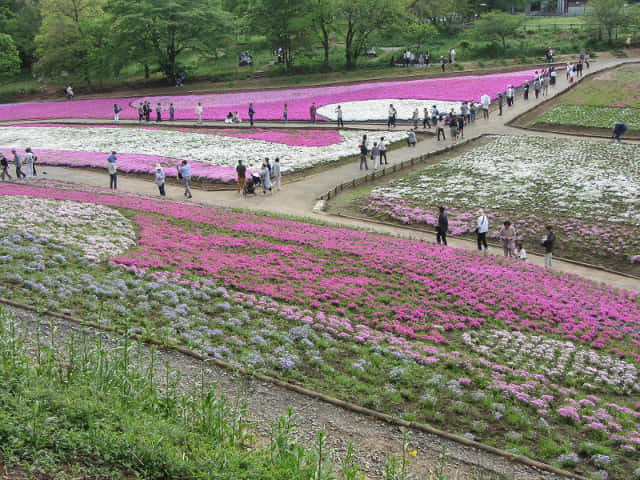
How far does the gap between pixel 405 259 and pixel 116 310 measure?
1050 centimetres

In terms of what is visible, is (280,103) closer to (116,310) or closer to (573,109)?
(573,109)

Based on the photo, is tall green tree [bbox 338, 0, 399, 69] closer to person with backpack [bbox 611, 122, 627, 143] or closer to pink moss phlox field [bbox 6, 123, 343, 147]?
pink moss phlox field [bbox 6, 123, 343, 147]

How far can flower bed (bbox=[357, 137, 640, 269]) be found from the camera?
85.6ft

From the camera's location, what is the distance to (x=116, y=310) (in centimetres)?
1569

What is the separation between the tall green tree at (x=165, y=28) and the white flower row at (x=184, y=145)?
19997 millimetres

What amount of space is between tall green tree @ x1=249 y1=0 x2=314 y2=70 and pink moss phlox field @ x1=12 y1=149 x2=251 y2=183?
38049mm

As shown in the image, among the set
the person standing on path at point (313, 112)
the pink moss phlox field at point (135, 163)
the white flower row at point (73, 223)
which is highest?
the person standing on path at point (313, 112)

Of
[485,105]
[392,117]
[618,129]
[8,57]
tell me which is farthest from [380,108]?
[8,57]

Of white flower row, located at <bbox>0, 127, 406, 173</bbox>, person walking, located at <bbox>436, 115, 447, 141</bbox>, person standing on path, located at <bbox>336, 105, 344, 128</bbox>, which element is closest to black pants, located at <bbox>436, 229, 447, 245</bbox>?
white flower row, located at <bbox>0, 127, 406, 173</bbox>

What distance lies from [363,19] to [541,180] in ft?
152

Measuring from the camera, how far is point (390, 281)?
20.0m

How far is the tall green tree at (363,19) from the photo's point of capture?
2830 inches

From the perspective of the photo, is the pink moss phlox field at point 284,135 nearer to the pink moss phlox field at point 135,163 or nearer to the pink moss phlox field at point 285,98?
the pink moss phlox field at point 285,98

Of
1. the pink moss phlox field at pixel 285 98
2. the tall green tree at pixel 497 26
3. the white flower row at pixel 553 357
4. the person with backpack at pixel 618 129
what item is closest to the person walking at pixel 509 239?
the white flower row at pixel 553 357
